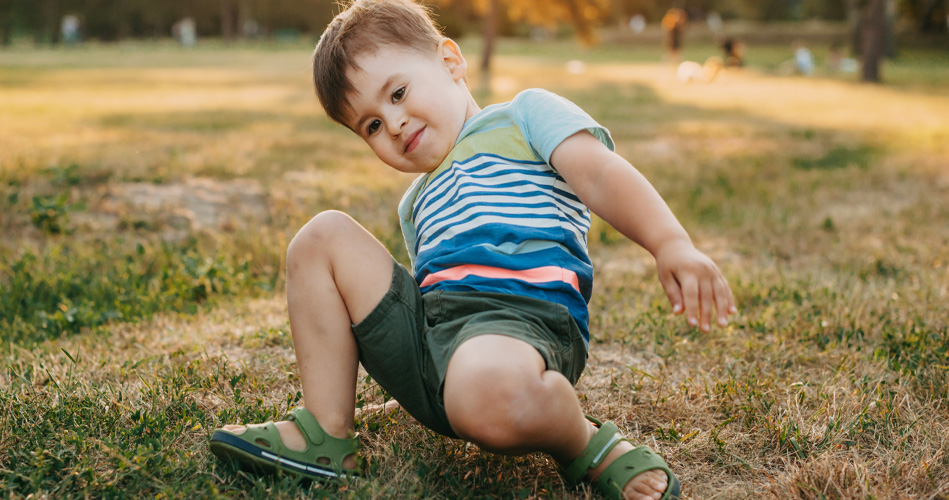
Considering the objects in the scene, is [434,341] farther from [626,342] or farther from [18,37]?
[18,37]

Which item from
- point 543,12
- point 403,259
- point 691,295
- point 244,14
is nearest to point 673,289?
point 691,295

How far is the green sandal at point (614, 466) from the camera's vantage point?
5.69 feet

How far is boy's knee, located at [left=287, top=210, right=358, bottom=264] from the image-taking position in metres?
1.83

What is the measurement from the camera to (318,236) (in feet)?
6.04

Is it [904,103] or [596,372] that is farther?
[904,103]

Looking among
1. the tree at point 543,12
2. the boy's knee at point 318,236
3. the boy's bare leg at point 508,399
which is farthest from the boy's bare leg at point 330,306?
the tree at point 543,12

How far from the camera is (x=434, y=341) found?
1.81m

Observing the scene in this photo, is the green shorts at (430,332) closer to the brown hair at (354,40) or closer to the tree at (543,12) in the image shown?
the brown hair at (354,40)

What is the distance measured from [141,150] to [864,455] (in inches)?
238

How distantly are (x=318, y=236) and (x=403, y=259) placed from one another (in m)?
2.04

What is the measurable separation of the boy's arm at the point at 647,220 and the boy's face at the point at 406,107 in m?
0.34

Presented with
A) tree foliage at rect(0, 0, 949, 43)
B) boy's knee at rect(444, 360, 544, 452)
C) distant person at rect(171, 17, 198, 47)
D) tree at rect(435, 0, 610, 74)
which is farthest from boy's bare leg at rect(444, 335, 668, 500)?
distant person at rect(171, 17, 198, 47)

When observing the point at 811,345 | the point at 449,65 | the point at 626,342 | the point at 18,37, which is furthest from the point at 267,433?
the point at 18,37

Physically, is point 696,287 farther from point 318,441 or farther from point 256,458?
point 256,458
